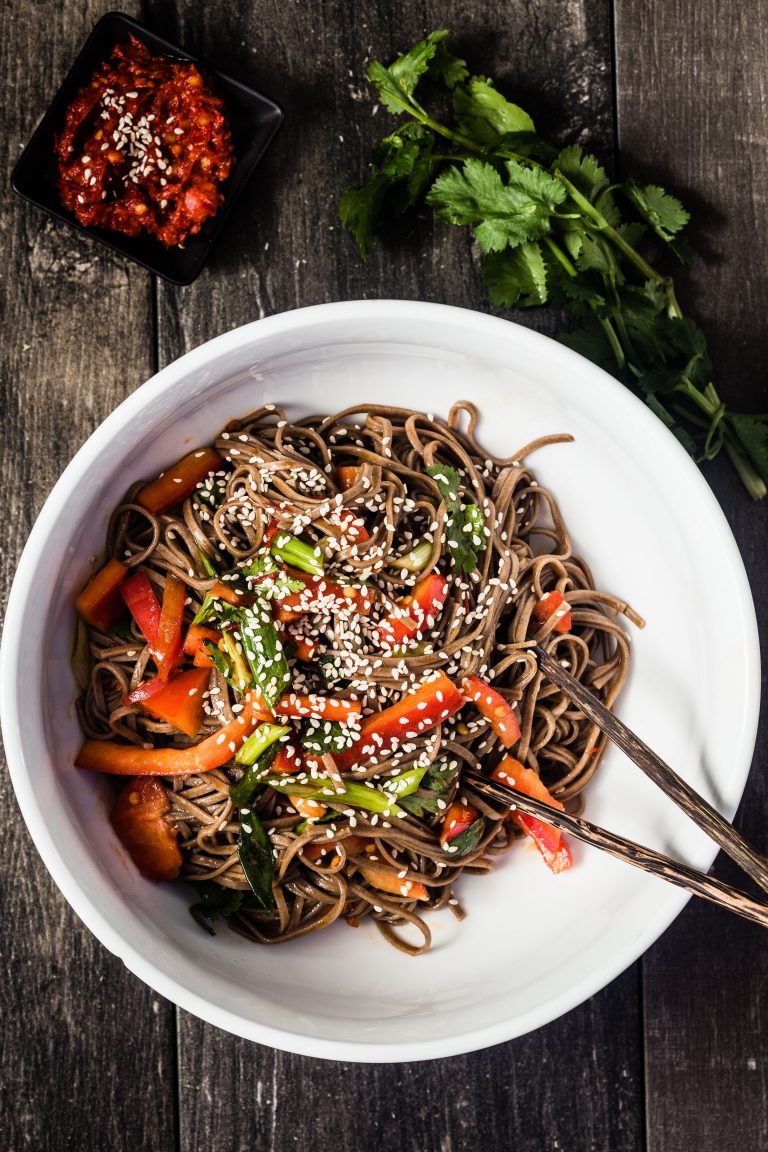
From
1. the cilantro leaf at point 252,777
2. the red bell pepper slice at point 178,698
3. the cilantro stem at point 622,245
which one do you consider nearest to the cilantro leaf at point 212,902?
the cilantro leaf at point 252,777

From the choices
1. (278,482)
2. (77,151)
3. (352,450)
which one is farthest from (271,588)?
(77,151)

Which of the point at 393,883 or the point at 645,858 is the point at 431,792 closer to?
the point at 393,883

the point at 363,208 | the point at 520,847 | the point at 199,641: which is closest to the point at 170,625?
the point at 199,641

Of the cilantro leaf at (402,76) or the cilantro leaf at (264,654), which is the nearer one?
the cilantro leaf at (264,654)

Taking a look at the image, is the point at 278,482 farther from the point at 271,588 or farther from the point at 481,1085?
the point at 481,1085

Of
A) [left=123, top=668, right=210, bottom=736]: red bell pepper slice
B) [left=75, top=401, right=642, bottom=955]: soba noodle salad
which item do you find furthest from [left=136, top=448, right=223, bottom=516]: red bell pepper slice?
[left=123, top=668, right=210, bottom=736]: red bell pepper slice

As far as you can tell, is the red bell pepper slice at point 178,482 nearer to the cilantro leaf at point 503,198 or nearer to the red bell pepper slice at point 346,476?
the red bell pepper slice at point 346,476

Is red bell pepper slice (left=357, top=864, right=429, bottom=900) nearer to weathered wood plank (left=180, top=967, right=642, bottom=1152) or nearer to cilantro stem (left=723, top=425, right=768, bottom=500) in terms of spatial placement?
weathered wood plank (left=180, top=967, right=642, bottom=1152)
